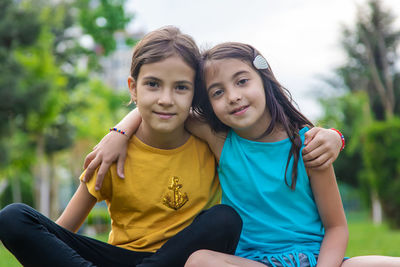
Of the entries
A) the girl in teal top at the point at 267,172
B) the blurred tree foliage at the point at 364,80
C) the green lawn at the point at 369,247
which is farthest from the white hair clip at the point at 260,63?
the blurred tree foliage at the point at 364,80

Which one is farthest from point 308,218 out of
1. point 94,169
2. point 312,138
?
point 94,169

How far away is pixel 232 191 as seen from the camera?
241cm

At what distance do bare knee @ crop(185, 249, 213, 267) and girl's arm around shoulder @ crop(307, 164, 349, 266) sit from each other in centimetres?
57

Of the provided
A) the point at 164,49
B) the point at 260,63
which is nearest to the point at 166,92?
the point at 164,49

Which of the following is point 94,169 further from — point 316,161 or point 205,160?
point 316,161

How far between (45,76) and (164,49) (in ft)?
39.8

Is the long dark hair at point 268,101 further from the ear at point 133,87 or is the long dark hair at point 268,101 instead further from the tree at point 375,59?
the tree at point 375,59

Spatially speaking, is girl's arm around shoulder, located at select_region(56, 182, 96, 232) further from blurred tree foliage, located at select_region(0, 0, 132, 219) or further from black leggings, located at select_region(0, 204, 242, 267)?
blurred tree foliage, located at select_region(0, 0, 132, 219)

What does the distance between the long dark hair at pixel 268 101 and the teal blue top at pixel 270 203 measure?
0.06 meters

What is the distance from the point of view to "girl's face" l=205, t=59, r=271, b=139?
7.48 ft

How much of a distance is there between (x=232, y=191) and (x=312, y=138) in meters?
0.50

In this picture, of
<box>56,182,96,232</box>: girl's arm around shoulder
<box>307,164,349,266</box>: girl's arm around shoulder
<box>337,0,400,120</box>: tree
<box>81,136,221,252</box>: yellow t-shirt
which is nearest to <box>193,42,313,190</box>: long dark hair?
<box>307,164,349,266</box>: girl's arm around shoulder

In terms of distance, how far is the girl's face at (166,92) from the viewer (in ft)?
7.57

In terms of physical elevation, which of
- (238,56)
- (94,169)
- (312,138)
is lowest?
(94,169)
